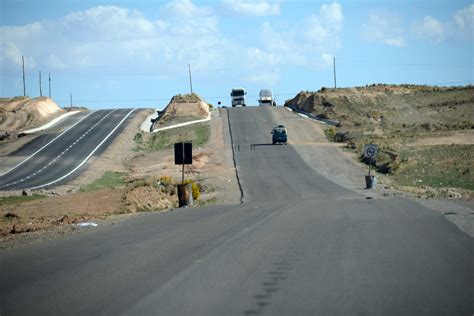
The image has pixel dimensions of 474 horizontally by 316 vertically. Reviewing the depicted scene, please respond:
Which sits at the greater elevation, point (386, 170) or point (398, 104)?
point (398, 104)

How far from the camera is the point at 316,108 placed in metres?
112

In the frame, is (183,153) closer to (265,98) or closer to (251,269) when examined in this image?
(251,269)

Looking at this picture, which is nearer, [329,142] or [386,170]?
[386,170]

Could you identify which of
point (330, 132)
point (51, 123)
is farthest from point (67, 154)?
point (330, 132)

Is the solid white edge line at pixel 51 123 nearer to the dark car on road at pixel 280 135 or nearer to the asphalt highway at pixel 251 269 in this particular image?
the dark car on road at pixel 280 135

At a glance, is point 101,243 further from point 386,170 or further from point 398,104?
point 398,104

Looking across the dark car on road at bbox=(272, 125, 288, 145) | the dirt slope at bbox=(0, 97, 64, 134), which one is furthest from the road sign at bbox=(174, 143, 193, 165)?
the dirt slope at bbox=(0, 97, 64, 134)

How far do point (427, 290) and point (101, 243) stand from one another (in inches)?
352

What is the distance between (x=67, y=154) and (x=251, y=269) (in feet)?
228

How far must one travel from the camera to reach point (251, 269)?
12.6 metres

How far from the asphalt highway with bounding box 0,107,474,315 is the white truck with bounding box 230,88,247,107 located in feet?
333

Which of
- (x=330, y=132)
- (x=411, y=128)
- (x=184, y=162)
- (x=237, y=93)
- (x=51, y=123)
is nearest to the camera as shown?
(x=184, y=162)

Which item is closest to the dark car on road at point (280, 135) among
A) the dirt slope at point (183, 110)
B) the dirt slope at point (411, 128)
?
the dirt slope at point (411, 128)

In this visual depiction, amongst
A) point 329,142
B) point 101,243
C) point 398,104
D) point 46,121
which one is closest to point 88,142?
point 46,121
